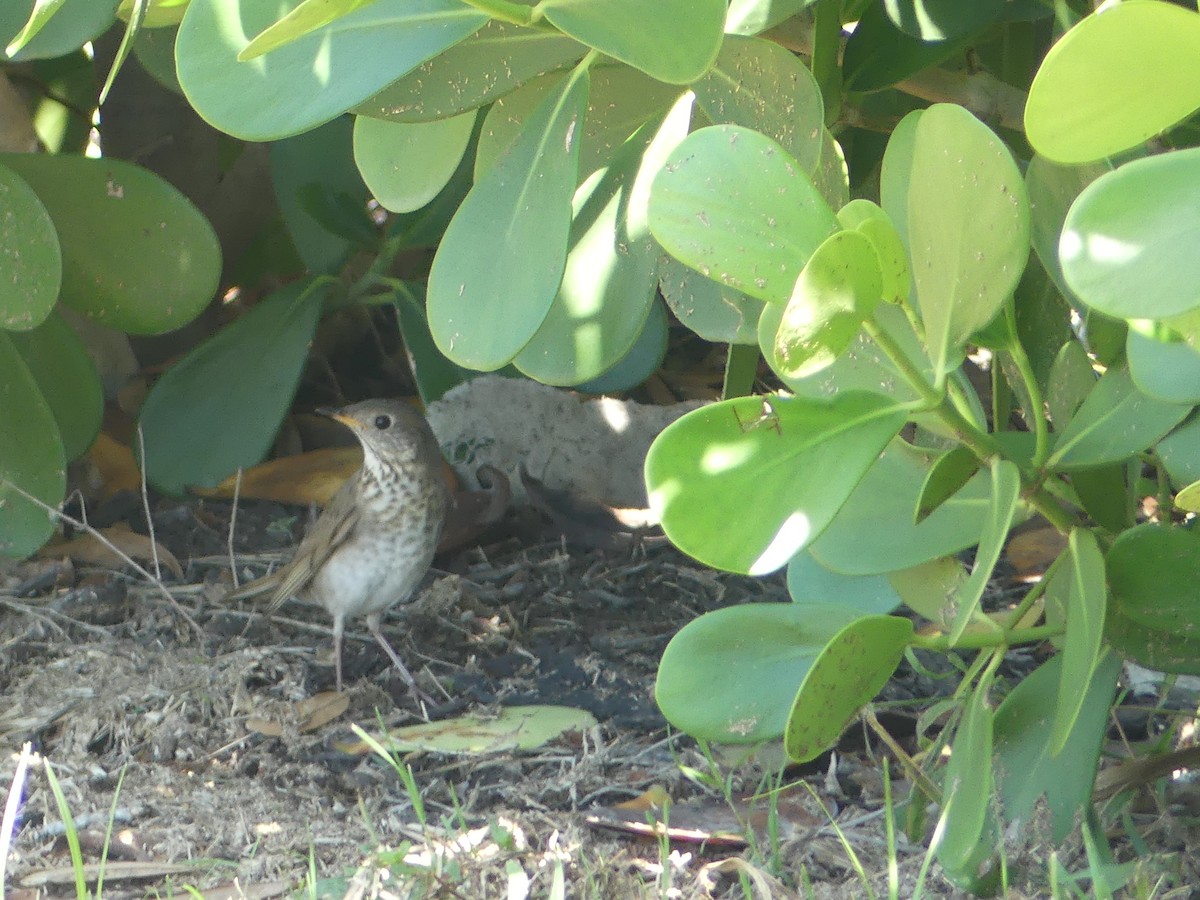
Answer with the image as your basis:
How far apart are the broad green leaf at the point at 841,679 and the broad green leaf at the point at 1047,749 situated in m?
0.32

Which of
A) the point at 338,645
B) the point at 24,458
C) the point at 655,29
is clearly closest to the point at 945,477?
the point at 655,29

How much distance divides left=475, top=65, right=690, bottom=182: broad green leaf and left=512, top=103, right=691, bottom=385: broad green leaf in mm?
51

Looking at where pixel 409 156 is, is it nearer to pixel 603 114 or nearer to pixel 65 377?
pixel 603 114

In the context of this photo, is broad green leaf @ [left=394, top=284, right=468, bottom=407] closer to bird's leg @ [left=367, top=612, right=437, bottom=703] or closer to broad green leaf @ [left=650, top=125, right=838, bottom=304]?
bird's leg @ [left=367, top=612, right=437, bottom=703]

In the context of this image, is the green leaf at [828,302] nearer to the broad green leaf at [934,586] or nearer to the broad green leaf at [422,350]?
the broad green leaf at [934,586]

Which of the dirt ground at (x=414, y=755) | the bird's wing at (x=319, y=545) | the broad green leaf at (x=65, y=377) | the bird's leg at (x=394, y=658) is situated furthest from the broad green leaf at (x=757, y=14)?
the bird's wing at (x=319, y=545)

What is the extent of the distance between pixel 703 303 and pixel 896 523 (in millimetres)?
524

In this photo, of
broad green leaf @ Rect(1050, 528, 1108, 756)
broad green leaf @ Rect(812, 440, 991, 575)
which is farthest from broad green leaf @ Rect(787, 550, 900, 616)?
broad green leaf @ Rect(1050, 528, 1108, 756)

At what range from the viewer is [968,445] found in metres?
1.90

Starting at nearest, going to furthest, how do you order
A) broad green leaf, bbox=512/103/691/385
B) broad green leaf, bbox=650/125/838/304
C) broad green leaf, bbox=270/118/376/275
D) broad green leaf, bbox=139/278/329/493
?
broad green leaf, bbox=650/125/838/304 → broad green leaf, bbox=512/103/691/385 → broad green leaf, bbox=139/278/329/493 → broad green leaf, bbox=270/118/376/275

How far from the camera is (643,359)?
141 inches

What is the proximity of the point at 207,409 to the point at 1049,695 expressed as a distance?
2.55m

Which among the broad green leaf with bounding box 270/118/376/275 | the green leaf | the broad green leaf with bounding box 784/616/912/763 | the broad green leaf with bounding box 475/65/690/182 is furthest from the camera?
the broad green leaf with bounding box 270/118/376/275

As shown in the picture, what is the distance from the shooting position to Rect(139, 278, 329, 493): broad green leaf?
3.86 m
